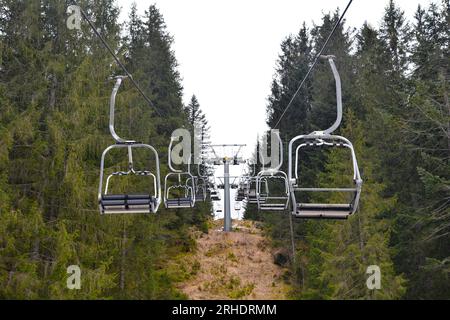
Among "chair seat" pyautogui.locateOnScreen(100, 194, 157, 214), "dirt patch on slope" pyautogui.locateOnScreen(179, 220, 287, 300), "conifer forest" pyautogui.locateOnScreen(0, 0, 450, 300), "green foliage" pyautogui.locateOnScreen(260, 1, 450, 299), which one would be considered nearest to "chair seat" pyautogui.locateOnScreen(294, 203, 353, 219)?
"conifer forest" pyautogui.locateOnScreen(0, 0, 450, 300)

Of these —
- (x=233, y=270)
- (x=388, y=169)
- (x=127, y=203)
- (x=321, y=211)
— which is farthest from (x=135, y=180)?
(x=321, y=211)

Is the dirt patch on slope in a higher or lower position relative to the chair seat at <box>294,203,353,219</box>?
lower

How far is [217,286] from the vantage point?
843 inches

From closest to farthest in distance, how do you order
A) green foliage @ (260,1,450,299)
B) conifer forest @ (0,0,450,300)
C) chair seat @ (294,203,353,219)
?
chair seat @ (294,203,353,219) → conifer forest @ (0,0,450,300) → green foliage @ (260,1,450,299)

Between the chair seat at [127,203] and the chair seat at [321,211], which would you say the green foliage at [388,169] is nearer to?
the chair seat at [321,211]

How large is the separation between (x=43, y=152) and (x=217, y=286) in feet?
37.4

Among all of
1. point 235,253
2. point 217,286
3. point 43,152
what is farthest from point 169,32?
point 43,152

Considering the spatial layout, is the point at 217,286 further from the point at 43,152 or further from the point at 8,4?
the point at 8,4

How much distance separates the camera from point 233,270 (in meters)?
23.8

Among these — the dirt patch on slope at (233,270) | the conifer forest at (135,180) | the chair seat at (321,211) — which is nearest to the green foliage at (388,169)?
the conifer forest at (135,180)

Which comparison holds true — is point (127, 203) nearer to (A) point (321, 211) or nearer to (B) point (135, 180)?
(A) point (321, 211)

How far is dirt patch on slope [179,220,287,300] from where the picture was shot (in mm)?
20852

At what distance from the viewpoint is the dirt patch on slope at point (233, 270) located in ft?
68.4

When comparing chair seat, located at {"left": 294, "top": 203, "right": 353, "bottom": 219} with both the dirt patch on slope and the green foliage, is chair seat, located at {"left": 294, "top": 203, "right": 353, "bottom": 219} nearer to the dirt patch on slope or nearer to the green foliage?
the green foliage
